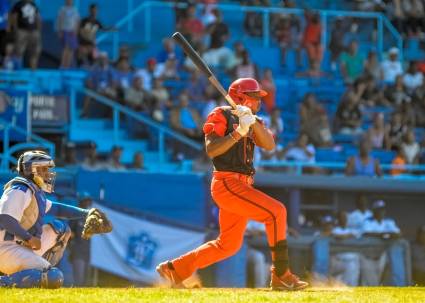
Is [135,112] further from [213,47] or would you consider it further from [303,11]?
[303,11]

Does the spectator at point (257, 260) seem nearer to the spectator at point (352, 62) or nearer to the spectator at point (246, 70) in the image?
the spectator at point (246, 70)

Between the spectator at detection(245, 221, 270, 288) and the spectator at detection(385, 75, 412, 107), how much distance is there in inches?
212

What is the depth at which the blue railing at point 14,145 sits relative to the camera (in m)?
17.3

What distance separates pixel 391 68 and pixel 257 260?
22.1 feet

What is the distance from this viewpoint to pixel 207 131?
10680 mm

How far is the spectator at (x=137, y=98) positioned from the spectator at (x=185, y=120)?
0.45 m

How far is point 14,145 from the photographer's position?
1800 centimetres

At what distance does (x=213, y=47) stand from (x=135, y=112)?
9.74 feet

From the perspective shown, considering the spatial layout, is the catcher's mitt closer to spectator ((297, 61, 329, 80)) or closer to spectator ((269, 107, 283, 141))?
spectator ((269, 107, 283, 141))

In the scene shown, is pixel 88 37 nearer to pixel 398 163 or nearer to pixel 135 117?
pixel 135 117

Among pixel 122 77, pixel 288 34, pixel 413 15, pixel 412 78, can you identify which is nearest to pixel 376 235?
pixel 122 77

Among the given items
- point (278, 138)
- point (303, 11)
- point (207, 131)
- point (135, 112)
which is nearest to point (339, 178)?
point (278, 138)

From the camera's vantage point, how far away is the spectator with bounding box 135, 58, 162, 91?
2028 centimetres

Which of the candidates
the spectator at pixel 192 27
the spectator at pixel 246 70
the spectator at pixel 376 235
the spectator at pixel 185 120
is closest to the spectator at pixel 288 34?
the spectator at pixel 246 70
